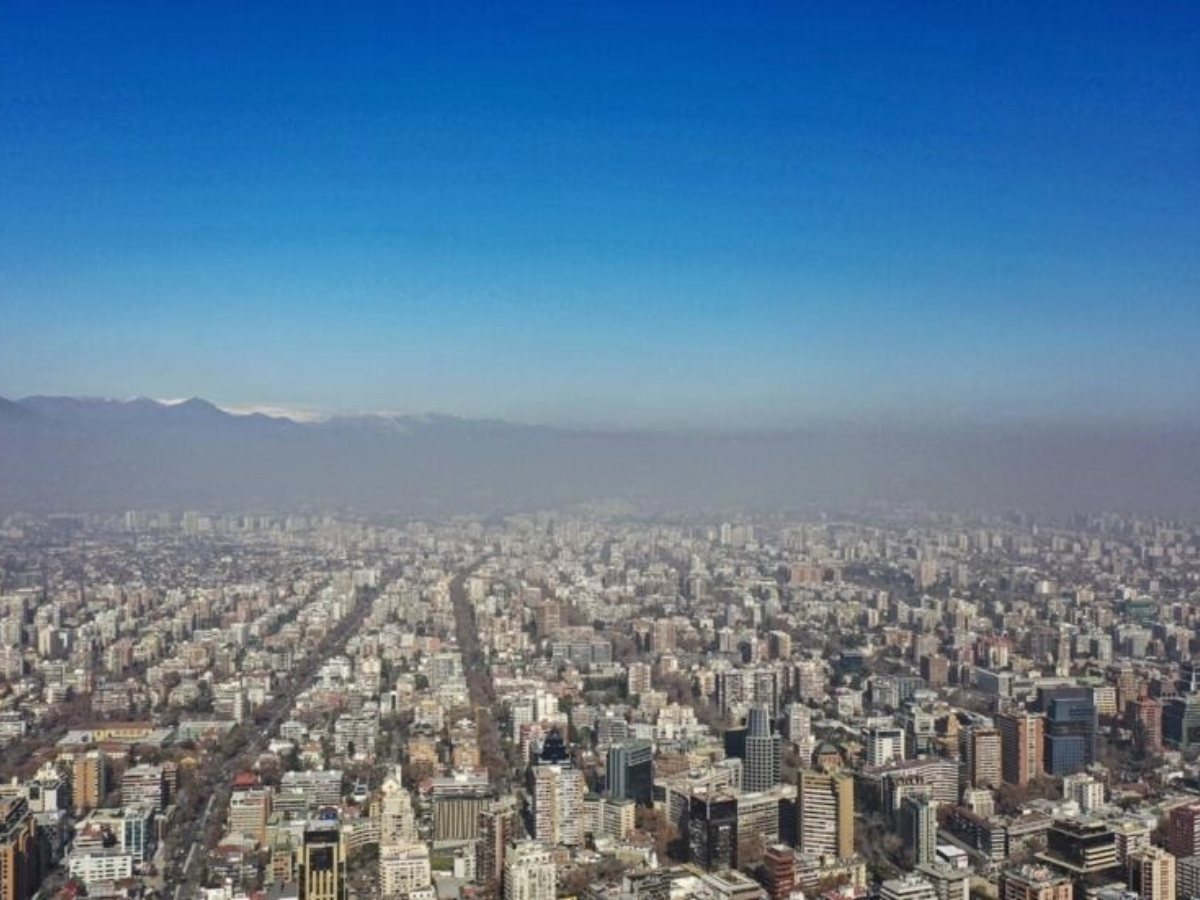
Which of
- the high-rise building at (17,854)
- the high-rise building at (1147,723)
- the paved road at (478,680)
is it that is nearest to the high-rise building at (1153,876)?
the high-rise building at (1147,723)

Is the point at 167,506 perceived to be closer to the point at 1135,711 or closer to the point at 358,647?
the point at 358,647

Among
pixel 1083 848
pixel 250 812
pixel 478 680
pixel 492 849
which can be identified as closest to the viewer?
pixel 1083 848

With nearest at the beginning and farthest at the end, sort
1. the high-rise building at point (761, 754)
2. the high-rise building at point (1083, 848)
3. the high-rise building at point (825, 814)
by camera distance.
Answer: the high-rise building at point (1083, 848), the high-rise building at point (825, 814), the high-rise building at point (761, 754)

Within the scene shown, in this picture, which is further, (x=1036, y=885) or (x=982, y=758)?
(x=982, y=758)

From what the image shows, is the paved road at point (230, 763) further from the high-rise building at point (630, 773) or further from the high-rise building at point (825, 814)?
the high-rise building at point (825, 814)

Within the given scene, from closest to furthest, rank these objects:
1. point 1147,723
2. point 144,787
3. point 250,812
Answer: point 250,812
point 144,787
point 1147,723

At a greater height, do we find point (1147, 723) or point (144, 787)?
point (1147, 723)

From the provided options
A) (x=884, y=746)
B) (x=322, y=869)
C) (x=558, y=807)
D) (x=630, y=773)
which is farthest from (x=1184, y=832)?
(x=322, y=869)

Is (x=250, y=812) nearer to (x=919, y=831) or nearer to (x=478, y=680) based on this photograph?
(x=919, y=831)
